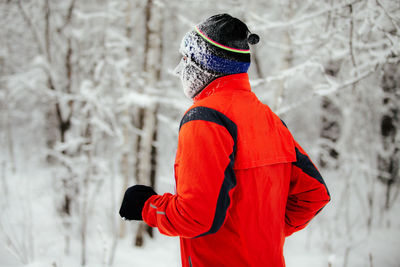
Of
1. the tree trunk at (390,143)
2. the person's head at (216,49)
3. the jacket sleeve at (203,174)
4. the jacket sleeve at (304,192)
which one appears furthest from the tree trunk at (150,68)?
the tree trunk at (390,143)

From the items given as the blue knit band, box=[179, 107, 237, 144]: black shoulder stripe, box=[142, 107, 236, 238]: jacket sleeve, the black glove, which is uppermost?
the blue knit band

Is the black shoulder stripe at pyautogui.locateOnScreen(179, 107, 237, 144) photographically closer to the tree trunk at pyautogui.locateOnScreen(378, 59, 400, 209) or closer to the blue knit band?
the blue knit band

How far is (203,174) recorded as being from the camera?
2.97ft

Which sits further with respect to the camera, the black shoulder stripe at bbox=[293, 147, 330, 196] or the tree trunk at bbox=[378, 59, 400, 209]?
the tree trunk at bbox=[378, 59, 400, 209]

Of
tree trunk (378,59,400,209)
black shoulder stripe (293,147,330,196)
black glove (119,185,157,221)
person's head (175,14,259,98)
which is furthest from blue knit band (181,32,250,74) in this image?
tree trunk (378,59,400,209)

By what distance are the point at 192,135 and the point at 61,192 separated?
728cm

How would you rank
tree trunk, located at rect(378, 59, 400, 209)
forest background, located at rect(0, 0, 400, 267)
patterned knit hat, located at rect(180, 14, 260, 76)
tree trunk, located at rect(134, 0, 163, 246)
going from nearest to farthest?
patterned knit hat, located at rect(180, 14, 260, 76) < forest background, located at rect(0, 0, 400, 267) < tree trunk, located at rect(134, 0, 163, 246) < tree trunk, located at rect(378, 59, 400, 209)

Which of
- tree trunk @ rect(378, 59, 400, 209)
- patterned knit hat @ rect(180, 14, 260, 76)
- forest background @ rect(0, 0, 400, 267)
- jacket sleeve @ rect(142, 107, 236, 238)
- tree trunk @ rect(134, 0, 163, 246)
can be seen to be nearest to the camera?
jacket sleeve @ rect(142, 107, 236, 238)

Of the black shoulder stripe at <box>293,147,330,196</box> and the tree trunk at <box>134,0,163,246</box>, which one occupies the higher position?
the tree trunk at <box>134,0,163,246</box>

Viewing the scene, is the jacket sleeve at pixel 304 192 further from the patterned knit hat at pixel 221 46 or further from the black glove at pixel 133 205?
the black glove at pixel 133 205

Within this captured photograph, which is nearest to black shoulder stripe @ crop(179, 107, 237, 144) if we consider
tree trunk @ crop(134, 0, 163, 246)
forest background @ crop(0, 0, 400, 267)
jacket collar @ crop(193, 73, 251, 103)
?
jacket collar @ crop(193, 73, 251, 103)

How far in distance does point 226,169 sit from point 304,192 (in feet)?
1.76

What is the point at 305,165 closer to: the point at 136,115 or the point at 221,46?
the point at 221,46

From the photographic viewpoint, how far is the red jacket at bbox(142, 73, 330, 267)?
3.01 ft
